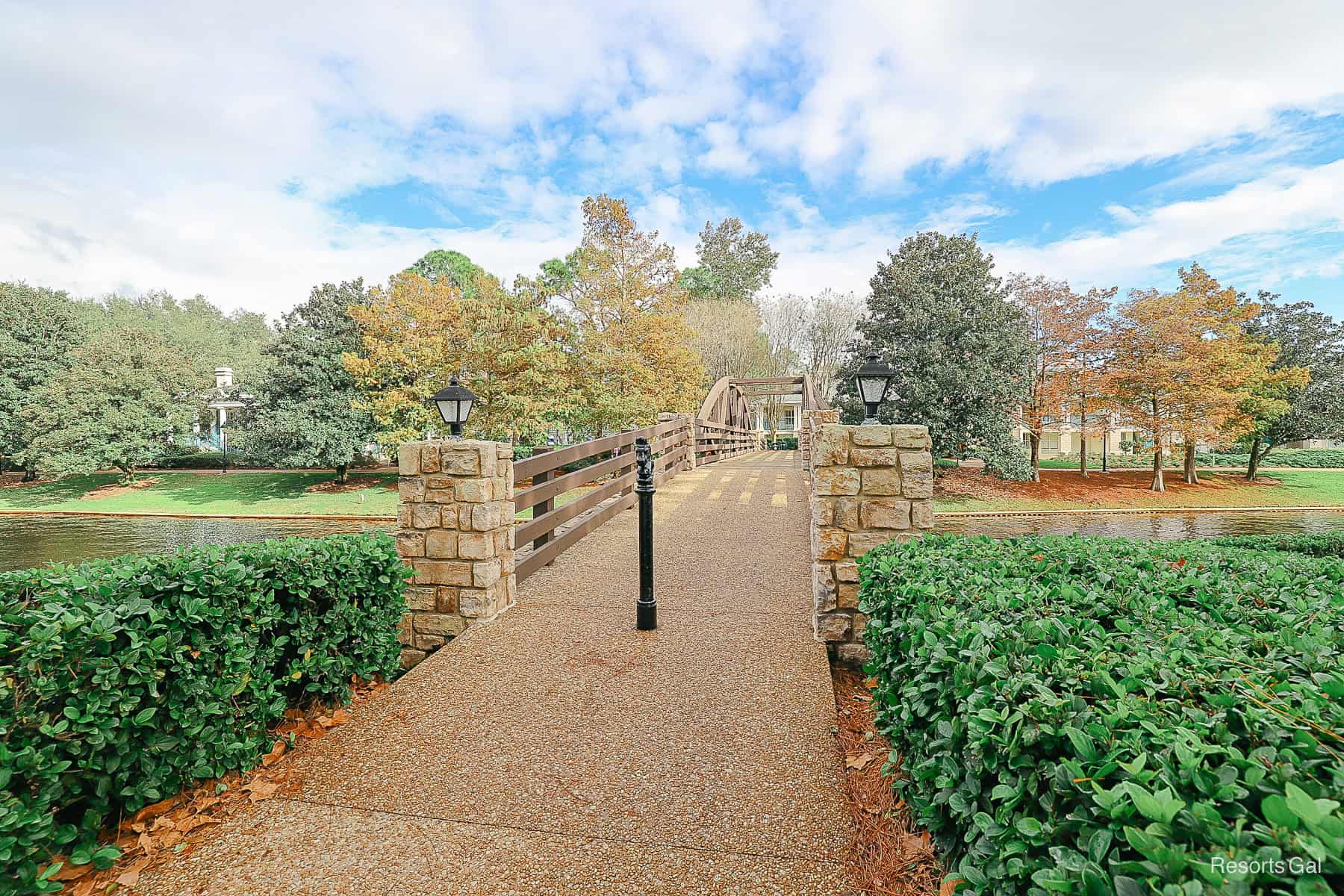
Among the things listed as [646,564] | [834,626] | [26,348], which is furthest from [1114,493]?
[26,348]

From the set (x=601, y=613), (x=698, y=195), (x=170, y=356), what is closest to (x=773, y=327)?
(x=698, y=195)

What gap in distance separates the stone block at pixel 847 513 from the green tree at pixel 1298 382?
18.0m

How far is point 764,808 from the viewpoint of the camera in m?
1.83

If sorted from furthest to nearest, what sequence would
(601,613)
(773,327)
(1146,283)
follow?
(773,327) < (1146,283) < (601,613)

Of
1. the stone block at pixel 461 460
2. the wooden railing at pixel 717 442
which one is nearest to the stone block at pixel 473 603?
the stone block at pixel 461 460

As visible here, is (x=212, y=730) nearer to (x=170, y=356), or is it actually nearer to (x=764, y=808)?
(x=764, y=808)

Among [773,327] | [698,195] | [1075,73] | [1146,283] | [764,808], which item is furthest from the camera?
[698,195]

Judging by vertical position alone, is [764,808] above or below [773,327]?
below

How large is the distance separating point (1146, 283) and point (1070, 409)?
360 cm

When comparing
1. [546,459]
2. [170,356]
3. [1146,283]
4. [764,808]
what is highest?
[1146,283]

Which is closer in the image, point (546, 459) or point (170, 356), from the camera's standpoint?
point (546, 459)

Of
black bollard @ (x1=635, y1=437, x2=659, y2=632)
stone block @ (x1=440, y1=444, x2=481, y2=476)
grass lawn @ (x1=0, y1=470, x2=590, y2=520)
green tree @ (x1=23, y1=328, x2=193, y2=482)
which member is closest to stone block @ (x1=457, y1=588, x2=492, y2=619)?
stone block @ (x1=440, y1=444, x2=481, y2=476)

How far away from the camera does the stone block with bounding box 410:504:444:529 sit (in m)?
3.37

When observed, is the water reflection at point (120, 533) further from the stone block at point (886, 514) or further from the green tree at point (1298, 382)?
the green tree at point (1298, 382)
